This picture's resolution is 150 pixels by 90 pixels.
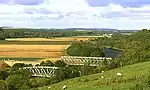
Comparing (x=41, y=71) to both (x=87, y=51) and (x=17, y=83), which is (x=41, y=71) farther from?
(x=87, y=51)

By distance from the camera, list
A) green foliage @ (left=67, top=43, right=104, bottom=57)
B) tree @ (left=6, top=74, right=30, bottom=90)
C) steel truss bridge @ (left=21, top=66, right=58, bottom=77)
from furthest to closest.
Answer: green foliage @ (left=67, top=43, right=104, bottom=57)
steel truss bridge @ (left=21, top=66, right=58, bottom=77)
tree @ (left=6, top=74, right=30, bottom=90)

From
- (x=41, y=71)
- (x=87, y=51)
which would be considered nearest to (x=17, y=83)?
(x=41, y=71)

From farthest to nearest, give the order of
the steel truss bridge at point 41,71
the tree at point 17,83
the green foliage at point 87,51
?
the green foliage at point 87,51, the steel truss bridge at point 41,71, the tree at point 17,83

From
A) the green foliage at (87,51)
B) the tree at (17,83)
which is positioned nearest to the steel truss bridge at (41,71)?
the tree at (17,83)

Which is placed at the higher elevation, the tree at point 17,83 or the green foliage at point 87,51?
the tree at point 17,83

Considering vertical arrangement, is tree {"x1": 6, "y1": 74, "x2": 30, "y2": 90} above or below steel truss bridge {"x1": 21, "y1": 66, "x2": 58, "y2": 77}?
above

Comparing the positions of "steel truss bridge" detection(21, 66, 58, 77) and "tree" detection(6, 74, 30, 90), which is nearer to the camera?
"tree" detection(6, 74, 30, 90)

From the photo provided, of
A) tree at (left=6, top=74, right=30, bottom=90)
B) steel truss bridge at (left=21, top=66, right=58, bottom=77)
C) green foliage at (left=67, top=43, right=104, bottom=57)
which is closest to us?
tree at (left=6, top=74, right=30, bottom=90)

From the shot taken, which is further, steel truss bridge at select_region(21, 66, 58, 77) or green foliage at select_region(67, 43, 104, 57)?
green foliage at select_region(67, 43, 104, 57)

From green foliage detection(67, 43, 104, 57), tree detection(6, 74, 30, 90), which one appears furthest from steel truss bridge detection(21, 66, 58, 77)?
green foliage detection(67, 43, 104, 57)

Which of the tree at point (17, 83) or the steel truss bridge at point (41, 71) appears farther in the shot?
the steel truss bridge at point (41, 71)

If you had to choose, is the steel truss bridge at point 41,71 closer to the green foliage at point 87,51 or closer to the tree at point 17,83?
the tree at point 17,83

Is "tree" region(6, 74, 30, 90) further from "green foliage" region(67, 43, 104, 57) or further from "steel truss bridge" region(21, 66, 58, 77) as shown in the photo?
"green foliage" region(67, 43, 104, 57)

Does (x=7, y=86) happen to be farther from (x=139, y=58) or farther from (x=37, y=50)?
(x=37, y=50)
